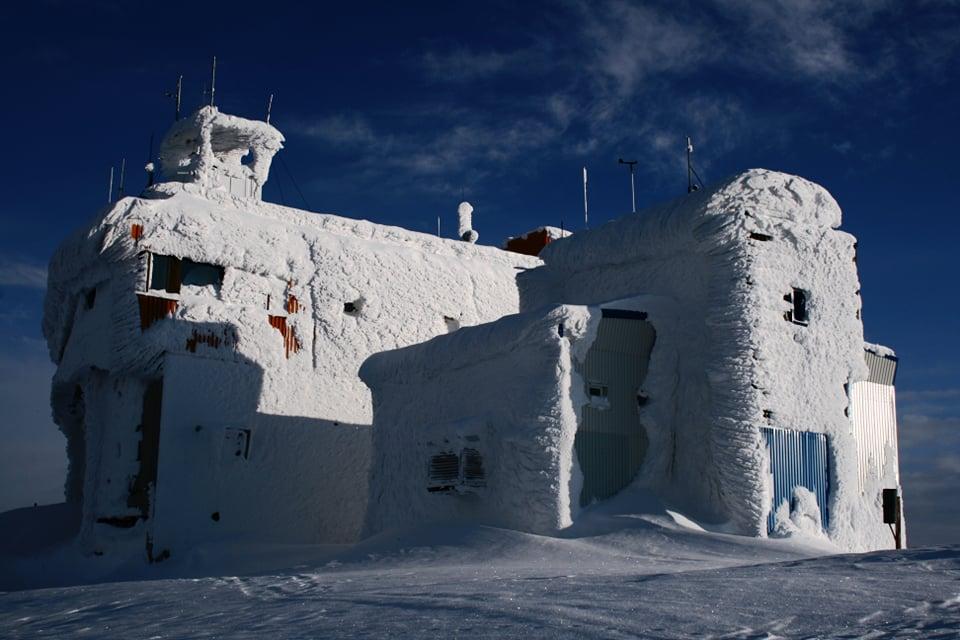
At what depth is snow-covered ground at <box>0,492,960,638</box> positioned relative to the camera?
7078mm

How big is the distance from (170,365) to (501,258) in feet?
30.2

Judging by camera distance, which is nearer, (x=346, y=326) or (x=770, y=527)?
(x=770, y=527)

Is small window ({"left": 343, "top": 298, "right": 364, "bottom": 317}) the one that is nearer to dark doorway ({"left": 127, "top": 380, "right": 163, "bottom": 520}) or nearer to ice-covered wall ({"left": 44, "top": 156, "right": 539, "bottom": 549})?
ice-covered wall ({"left": 44, "top": 156, "right": 539, "bottom": 549})

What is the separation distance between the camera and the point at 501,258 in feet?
81.1

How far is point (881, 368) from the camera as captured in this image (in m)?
17.8

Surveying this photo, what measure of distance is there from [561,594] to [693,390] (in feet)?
24.1

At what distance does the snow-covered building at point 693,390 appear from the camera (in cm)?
1458

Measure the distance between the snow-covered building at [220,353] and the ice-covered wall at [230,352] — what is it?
1.2 inches

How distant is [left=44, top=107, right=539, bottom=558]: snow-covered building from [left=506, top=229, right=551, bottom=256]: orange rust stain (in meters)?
4.75

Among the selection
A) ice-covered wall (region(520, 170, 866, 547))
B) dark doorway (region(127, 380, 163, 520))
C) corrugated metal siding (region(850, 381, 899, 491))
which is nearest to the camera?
ice-covered wall (region(520, 170, 866, 547))

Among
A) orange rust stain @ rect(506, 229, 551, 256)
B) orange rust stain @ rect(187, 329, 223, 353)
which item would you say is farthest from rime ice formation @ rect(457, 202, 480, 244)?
orange rust stain @ rect(187, 329, 223, 353)

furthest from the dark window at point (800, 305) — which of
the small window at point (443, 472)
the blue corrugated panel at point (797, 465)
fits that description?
the small window at point (443, 472)

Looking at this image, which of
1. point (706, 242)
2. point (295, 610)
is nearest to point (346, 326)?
point (706, 242)

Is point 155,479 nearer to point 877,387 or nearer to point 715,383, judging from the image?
point 715,383
